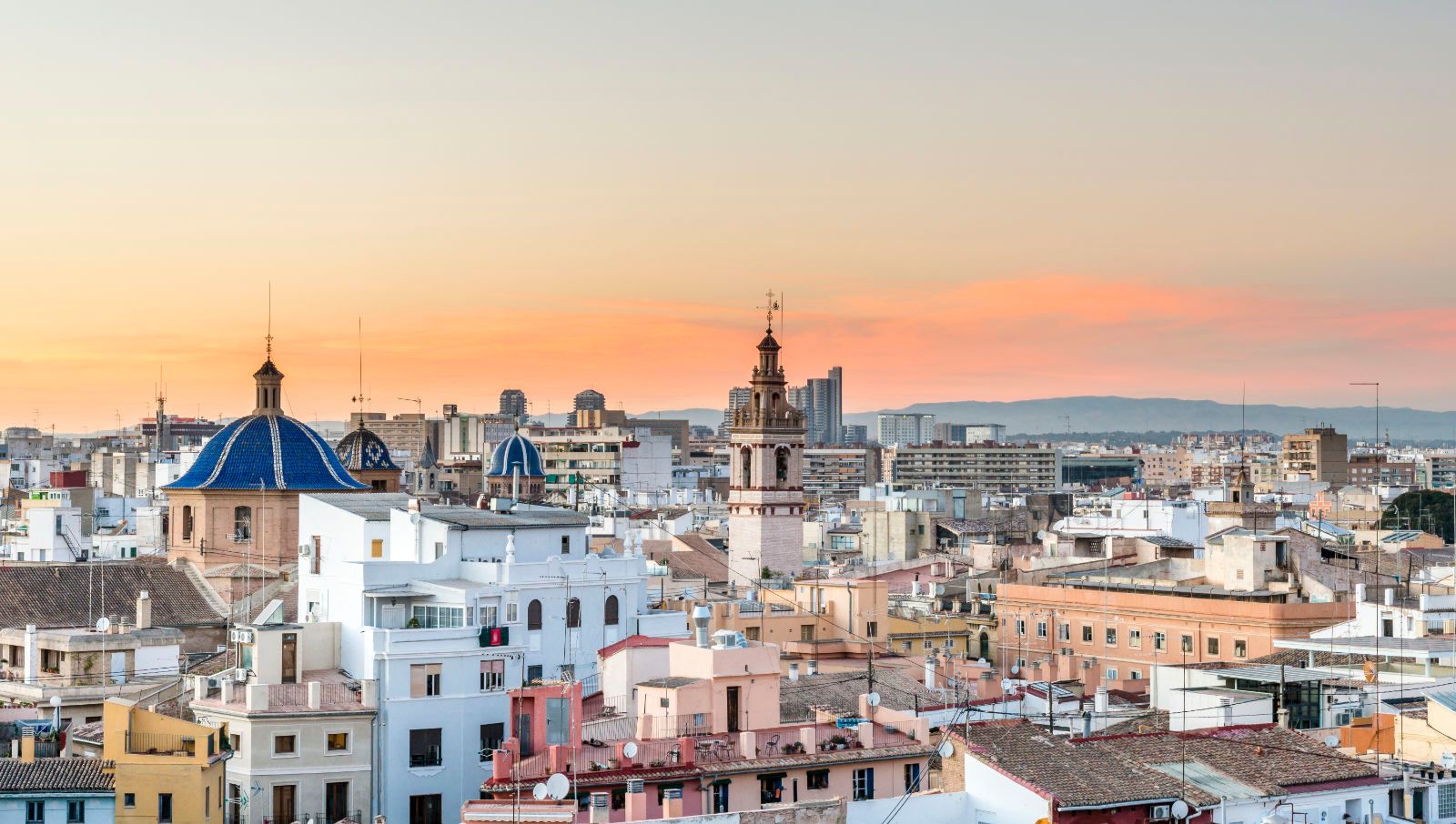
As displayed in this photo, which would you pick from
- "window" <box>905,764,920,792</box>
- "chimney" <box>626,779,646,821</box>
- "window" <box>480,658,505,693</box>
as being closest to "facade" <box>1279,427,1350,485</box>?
"window" <box>480,658,505,693</box>

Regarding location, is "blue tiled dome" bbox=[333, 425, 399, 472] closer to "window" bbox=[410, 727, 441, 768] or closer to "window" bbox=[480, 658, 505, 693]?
"window" bbox=[480, 658, 505, 693]

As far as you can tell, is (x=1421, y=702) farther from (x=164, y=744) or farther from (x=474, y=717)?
(x=164, y=744)

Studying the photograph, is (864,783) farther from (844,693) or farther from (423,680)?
(844,693)

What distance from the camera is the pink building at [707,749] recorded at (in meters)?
22.6

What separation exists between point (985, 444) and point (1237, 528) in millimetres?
135617

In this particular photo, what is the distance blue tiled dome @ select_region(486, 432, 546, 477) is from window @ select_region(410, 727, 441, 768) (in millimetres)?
53953

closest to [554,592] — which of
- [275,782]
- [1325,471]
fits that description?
[275,782]

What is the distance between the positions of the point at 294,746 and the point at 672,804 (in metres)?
6.77

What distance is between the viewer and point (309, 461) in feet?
149

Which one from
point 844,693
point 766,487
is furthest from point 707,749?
point 766,487

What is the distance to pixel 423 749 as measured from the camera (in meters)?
27.3

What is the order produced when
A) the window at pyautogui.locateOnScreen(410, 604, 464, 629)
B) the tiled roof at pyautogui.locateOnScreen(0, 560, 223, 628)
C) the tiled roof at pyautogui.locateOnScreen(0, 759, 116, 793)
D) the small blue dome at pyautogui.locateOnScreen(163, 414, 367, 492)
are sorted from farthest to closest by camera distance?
the small blue dome at pyautogui.locateOnScreen(163, 414, 367, 492) < the tiled roof at pyautogui.locateOnScreen(0, 560, 223, 628) < the window at pyautogui.locateOnScreen(410, 604, 464, 629) < the tiled roof at pyautogui.locateOnScreen(0, 759, 116, 793)

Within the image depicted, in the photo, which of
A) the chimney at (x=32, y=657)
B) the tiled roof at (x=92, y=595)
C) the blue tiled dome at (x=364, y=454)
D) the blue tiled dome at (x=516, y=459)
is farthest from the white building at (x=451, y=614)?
the blue tiled dome at (x=516, y=459)

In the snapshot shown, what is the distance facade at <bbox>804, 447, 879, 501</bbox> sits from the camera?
576 feet
